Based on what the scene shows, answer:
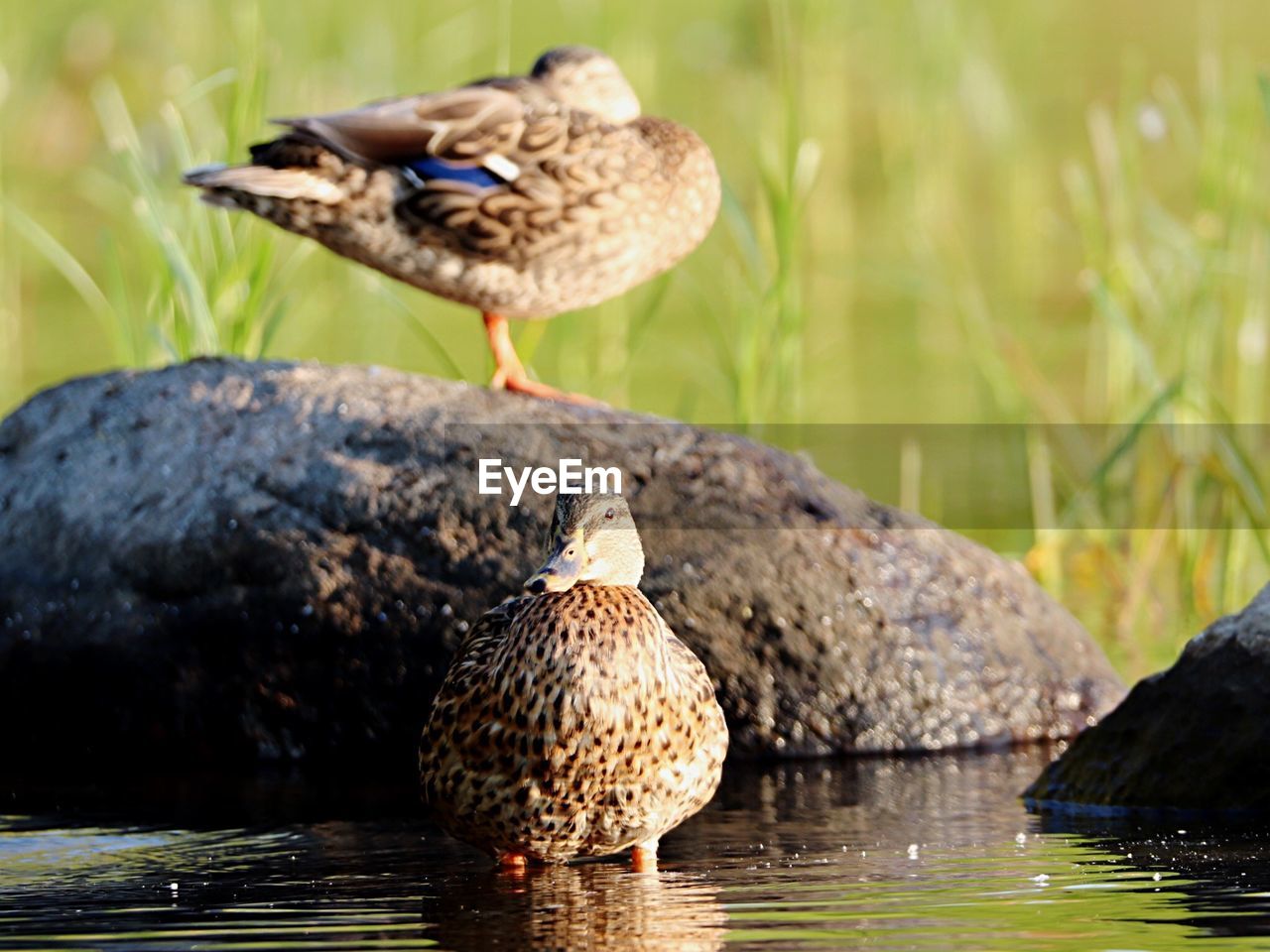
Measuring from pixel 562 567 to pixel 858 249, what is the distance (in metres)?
8.74

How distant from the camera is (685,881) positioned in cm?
445

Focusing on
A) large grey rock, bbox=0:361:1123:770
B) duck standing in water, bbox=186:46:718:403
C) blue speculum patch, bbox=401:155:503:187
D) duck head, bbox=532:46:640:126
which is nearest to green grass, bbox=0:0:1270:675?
duck head, bbox=532:46:640:126

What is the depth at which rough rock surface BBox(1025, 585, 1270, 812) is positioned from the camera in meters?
5.06

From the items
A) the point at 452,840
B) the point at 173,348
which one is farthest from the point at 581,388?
the point at 452,840

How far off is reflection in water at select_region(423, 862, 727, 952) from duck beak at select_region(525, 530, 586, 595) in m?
0.59

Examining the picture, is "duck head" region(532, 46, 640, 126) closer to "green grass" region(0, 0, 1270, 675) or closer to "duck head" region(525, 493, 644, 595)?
"green grass" region(0, 0, 1270, 675)

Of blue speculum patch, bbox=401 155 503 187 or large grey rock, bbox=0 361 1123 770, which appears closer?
large grey rock, bbox=0 361 1123 770

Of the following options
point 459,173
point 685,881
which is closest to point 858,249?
point 459,173

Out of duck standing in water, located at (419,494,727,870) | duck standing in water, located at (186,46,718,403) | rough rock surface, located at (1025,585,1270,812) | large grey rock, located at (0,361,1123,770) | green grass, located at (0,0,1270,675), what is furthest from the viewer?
green grass, located at (0,0,1270,675)

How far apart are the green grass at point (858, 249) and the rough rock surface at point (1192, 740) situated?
1652 millimetres

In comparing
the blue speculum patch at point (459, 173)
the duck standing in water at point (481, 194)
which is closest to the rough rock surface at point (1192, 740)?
the duck standing in water at point (481, 194)

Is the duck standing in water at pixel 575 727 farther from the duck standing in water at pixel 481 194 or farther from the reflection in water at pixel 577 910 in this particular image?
the duck standing in water at pixel 481 194

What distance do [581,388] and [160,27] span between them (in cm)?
834

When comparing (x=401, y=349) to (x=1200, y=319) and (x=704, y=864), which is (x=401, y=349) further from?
(x=704, y=864)
